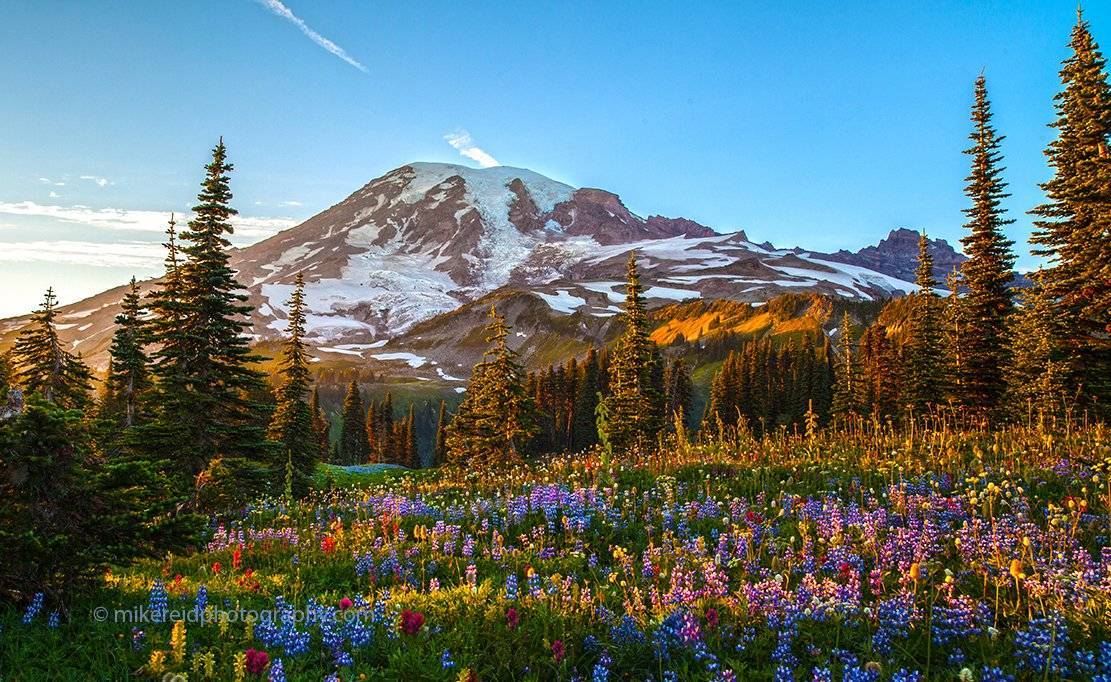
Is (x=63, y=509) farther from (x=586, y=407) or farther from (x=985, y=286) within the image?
(x=586, y=407)

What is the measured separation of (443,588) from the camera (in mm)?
5773

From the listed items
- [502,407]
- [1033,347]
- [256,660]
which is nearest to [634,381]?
[502,407]

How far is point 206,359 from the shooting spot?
19875 mm

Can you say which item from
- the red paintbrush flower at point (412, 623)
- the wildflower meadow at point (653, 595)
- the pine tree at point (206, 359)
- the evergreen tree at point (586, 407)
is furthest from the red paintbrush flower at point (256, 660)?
the evergreen tree at point (586, 407)

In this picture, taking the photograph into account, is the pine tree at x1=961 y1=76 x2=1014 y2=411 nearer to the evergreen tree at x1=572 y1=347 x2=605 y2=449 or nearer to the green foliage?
the green foliage

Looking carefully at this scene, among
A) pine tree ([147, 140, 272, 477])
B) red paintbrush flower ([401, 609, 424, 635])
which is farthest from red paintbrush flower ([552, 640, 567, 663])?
pine tree ([147, 140, 272, 477])

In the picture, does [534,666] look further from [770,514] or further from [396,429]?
[396,429]

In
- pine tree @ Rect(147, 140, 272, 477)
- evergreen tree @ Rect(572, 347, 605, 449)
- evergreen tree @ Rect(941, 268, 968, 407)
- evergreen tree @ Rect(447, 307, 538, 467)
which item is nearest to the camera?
pine tree @ Rect(147, 140, 272, 477)

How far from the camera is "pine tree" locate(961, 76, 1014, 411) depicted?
3005 centimetres

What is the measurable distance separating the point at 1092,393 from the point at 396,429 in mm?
87674

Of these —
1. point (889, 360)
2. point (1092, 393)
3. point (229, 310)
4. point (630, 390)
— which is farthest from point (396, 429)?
point (1092, 393)

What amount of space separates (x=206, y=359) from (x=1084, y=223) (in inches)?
1388

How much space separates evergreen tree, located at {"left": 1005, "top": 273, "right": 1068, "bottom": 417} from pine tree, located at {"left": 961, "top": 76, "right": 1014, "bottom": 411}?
972 mm

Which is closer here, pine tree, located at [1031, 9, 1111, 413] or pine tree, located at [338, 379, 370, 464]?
pine tree, located at [1031, 9, 1111, 413]
